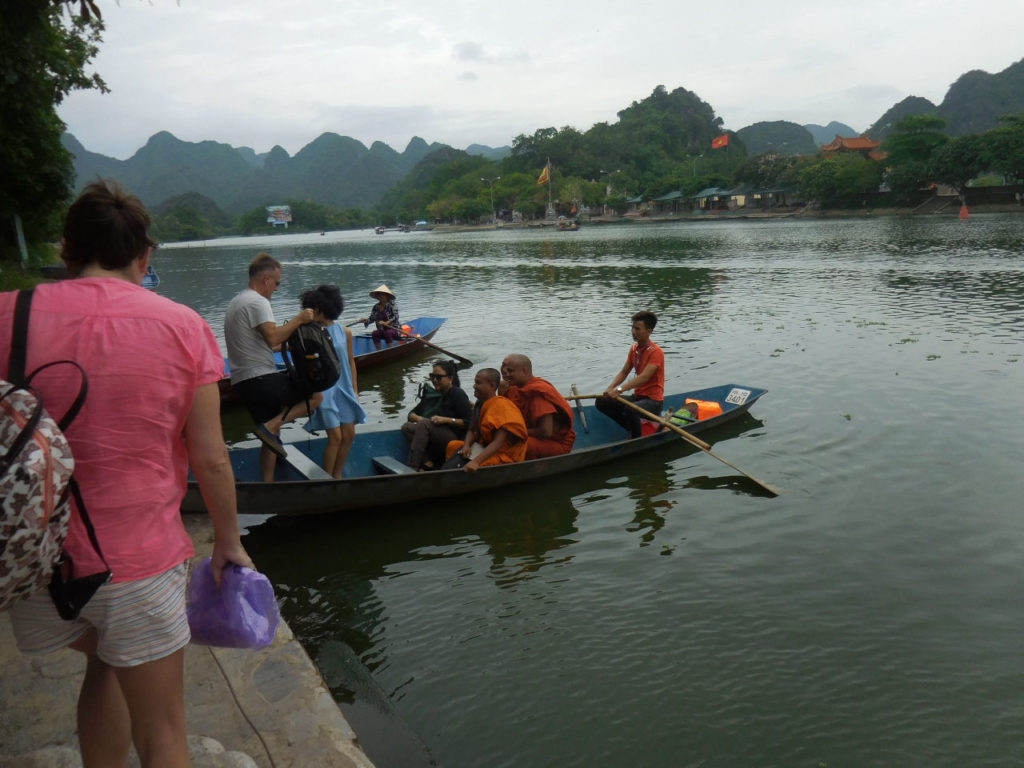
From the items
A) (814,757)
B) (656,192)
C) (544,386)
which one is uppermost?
(656,192)

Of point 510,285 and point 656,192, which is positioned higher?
point 656,192

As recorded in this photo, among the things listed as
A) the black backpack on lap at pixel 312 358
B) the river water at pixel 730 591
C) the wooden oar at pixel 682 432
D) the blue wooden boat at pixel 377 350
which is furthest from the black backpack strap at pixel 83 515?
the blue wooden boat at pixel 377 350

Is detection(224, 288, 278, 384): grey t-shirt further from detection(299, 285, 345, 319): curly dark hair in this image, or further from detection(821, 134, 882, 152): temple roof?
detection(821, 134, 882, 152): temple roof

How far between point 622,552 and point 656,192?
317 feet

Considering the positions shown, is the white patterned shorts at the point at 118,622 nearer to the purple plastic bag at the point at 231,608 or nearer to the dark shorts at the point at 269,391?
the purple plastic bag at the point at 231,608

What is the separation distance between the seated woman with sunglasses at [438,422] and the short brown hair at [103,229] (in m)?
5.20

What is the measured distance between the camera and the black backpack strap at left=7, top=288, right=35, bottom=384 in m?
1.88

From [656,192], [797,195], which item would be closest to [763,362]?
[797,195]

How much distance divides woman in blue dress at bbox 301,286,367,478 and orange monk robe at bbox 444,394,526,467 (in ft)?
3.51

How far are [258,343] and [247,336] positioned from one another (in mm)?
93

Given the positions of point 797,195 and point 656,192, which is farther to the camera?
point 656,192

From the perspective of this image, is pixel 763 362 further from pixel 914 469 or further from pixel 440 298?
pixel 440 298

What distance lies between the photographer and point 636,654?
4.87 metres

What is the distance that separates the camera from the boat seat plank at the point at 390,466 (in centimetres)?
694
